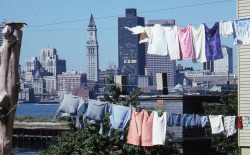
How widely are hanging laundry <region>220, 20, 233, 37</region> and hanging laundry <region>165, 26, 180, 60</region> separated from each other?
135 cm

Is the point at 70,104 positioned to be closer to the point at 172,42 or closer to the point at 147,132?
the point at 147,132

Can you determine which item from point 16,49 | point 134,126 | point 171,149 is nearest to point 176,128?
point 171,149

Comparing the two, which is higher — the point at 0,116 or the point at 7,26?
the point at 7,26

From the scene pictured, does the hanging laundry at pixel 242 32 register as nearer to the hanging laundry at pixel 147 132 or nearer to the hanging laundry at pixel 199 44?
the hanging laundry at pixel 199 44

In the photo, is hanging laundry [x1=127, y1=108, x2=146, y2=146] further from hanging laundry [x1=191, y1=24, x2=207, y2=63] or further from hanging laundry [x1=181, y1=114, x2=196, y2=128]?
hanging laundry [x1=191, y1=24, x2=207, y2=63]

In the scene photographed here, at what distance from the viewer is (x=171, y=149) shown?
20.1 meters

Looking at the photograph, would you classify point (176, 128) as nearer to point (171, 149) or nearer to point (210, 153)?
point (210, 153)

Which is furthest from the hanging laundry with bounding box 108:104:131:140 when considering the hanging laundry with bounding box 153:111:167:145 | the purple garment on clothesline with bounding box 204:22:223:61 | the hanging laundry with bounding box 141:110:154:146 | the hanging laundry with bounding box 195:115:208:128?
the purple garment on clothesline with bounding box 204:22:223:61

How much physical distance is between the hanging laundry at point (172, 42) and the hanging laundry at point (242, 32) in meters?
1.82

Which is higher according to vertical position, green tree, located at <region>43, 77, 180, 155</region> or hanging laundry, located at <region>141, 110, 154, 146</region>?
hanging laundry, located at <region>141, 110, 154, 146</region>

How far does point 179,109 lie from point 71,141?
10.6 m

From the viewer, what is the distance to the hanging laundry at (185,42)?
14508 mm

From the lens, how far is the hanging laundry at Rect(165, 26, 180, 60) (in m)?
14.5

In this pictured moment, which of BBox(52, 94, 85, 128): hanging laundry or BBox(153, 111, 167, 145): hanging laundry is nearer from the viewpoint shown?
BBox(52, 94, 85, 128): hanging laundry
